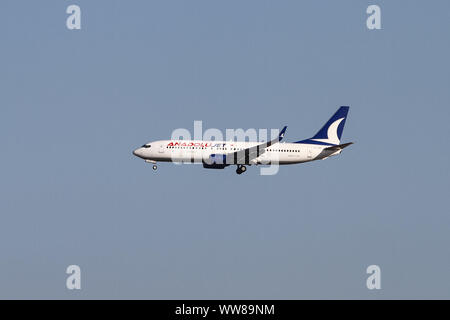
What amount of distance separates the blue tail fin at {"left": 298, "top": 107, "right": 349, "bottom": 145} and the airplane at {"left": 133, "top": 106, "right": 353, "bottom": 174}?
606 cm

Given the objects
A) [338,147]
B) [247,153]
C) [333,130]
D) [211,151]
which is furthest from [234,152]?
[333,130]

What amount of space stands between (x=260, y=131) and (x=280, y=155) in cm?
471

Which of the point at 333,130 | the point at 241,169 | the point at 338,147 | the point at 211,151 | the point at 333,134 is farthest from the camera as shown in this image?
the point at 333,130

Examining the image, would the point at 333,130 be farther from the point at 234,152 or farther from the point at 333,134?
the point at 234,152

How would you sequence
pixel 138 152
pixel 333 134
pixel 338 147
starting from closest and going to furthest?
pixel 138 152 → pixel 338 147 → pixel 333 134

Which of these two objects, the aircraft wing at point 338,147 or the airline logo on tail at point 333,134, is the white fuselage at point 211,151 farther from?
the airline logo on tail at point 333,134

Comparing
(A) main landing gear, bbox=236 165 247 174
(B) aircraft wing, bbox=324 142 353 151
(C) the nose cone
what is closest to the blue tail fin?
(B) aircraft wing, bbox=324 142 353 151

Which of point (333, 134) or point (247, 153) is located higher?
point (333, 134)

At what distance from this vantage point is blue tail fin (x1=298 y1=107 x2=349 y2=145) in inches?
6791

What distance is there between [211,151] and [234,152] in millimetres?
3419

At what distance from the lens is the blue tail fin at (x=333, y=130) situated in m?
172

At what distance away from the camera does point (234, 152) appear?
15888cm
